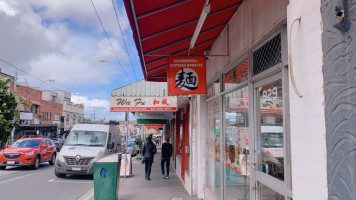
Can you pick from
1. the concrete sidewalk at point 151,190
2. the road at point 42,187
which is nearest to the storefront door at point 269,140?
the concrete sidewalk at point 151,190

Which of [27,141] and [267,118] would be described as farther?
[27,141]

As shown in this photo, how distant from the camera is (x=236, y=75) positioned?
503cm

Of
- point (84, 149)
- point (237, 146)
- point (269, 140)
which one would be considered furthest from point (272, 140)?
point (84, 149)

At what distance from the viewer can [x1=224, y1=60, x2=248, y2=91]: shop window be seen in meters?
4.57

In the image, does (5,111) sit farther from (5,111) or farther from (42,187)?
(42,187)

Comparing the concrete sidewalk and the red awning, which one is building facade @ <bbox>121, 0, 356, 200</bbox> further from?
the concrete sidewalk

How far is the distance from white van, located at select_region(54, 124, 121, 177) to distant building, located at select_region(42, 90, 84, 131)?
45297 mm

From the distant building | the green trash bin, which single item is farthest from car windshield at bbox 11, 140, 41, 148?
the distant building

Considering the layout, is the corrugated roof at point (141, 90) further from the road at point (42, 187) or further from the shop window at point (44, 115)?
the shop window at point (44, 115)

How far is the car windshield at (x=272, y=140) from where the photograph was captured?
329cm

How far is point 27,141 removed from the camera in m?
15.8

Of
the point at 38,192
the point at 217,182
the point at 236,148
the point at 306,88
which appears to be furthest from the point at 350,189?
the point at 38,192

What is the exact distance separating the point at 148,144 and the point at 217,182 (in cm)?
581

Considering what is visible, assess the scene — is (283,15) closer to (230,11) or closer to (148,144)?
(230,11)
